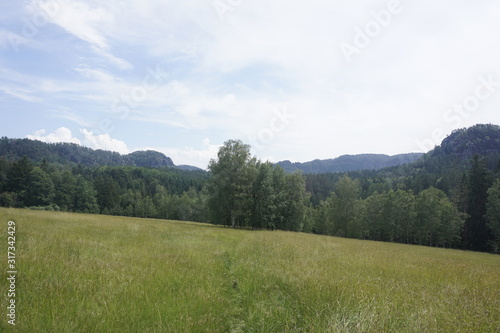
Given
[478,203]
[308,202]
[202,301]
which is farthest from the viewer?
[308,202]

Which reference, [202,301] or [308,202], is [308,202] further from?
[202,301]

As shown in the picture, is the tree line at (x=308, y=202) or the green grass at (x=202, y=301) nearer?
the green grass at (x=202, y=301)

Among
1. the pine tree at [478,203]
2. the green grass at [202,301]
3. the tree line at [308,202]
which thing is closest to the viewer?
the green grass at [202,301]

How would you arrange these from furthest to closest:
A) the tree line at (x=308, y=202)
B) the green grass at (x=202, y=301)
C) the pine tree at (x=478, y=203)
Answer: the pine tree at (x=478, y=203)
the tree line at (x=308, y=202)
the green grass at (x=202, y=301)

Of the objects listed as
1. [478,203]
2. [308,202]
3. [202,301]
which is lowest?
[308,202]

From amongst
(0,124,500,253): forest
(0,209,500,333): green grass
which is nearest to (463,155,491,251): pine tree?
(0,124,500,253): forest

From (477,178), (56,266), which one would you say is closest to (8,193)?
(56,266)

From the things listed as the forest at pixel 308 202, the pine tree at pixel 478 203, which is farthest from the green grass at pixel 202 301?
the pine tree at pixel 478 203

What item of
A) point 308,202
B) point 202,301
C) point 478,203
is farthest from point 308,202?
point 202,301

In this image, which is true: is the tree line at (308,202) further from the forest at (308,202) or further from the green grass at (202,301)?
the green grass at (202,301)

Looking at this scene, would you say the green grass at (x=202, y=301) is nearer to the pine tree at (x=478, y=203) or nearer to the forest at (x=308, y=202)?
the forest at (x=308, y=202)

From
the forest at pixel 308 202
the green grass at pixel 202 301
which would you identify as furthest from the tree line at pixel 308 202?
the green grass at pixel 202 301

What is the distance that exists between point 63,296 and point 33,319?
95 centimetres

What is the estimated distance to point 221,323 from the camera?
193 inches
